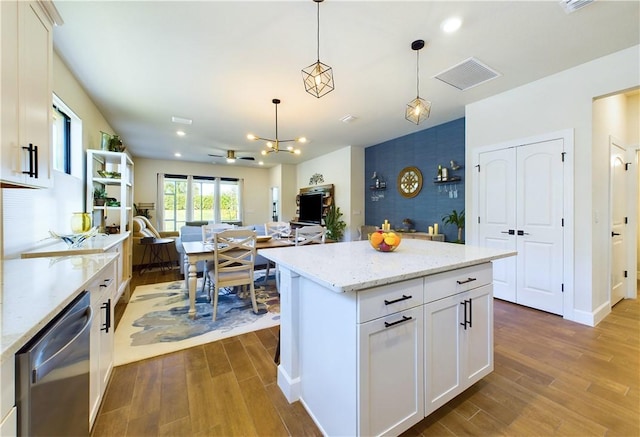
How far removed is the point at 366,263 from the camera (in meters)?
1.48

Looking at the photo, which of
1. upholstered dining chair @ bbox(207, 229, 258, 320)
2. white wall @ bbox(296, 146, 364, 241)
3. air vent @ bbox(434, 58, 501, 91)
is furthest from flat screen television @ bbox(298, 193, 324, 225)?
air vent @ bbox(434, 58, 501, 91)

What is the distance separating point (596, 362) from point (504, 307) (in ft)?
3.80

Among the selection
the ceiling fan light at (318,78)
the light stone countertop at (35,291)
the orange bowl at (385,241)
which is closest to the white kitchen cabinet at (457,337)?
the orange bowl at (385,241)

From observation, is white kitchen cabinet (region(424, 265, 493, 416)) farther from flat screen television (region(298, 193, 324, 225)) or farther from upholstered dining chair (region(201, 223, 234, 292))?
flat screen television (region(298, 193, 324, 225))

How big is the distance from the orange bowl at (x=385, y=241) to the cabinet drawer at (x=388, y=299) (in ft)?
1.73

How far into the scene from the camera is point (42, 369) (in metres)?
0.84

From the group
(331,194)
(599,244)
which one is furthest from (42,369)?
(331,194)

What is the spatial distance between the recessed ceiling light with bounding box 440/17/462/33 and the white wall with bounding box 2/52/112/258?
3426mm

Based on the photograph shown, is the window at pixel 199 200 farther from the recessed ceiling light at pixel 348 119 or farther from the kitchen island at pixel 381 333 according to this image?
the kitchen island at pixel 381 333

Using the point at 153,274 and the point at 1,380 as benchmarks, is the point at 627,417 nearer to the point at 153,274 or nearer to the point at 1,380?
the point at 1,380

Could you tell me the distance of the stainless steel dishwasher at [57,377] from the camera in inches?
30.3

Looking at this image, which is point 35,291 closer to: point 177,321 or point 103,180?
point 177,321

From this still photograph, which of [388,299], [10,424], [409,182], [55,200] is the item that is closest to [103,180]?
[55,200]

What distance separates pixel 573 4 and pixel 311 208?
5.90m
